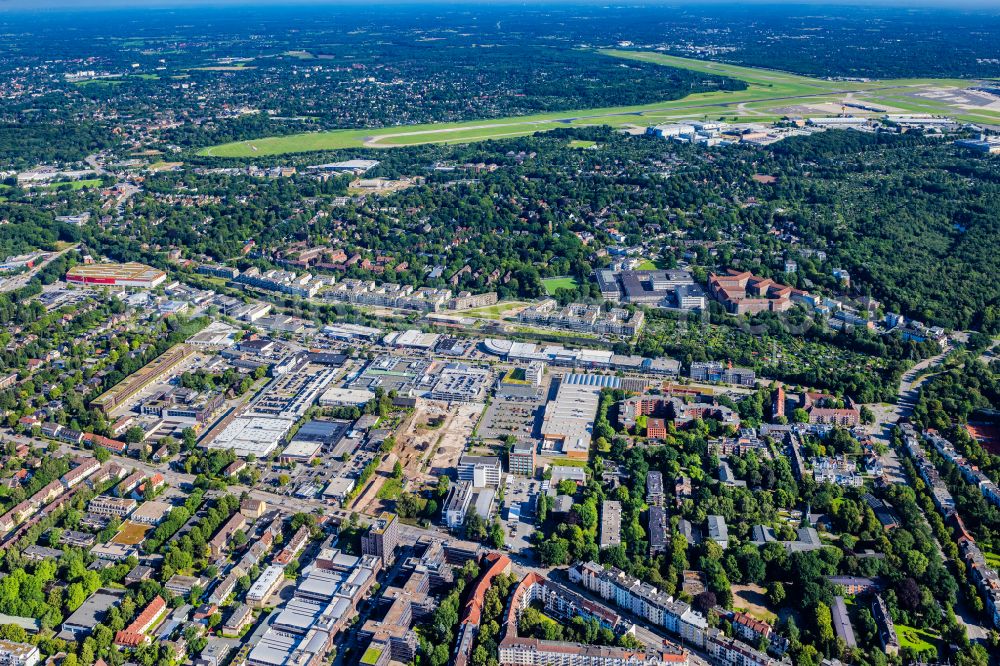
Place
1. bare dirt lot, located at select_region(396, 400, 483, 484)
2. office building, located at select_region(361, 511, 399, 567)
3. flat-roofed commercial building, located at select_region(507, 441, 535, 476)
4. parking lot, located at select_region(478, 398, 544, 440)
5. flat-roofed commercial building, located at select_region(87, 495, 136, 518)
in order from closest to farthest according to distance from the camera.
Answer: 1. office building, located at select_region(361, 511, 399, 567)
2. flat-roofed commercial building, located at select_region(87, 495, 136, 518)
3. flat-roofed commercial building, located at select_region(507, 441, 535, 476)
4. bare dirt lot, located at select_region(396, 400, 483, 484)
5. parking lot, located at select_region(478, 398, 544, 440)

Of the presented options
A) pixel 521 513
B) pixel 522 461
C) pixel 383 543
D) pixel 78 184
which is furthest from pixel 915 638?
pixel 78 184

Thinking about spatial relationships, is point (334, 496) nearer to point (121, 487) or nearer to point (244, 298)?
point (121, 487)

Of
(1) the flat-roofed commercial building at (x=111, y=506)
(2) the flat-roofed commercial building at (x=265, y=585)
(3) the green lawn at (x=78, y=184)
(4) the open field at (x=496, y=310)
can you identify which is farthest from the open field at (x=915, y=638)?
(3) the green lawn at (x=78, y=184)

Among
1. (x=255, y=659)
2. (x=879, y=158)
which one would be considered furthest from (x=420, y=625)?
(x=879, y=158)

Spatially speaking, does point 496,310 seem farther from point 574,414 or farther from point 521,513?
point 521,513

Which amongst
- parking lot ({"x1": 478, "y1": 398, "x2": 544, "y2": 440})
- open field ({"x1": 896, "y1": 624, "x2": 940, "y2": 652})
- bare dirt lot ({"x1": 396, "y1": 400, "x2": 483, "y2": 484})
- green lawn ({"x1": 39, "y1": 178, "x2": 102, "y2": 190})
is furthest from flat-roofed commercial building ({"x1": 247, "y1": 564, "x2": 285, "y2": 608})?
green lawn ({"x1": 39, "y1": 178, "x2": 102, "y2": 190})

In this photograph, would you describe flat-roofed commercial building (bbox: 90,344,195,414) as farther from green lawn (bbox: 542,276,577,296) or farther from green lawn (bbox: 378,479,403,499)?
green lawn (bbox: 542,276,577,296)

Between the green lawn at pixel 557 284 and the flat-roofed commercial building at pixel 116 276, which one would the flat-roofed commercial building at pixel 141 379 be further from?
the green lawn at pixel 557 284
